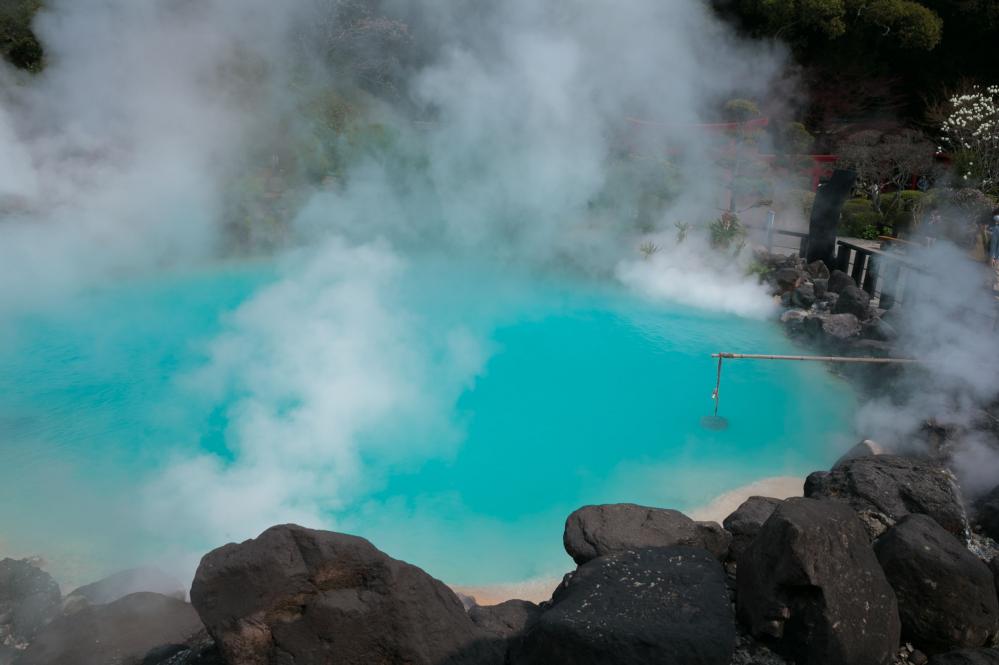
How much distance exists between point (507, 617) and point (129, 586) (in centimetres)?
211

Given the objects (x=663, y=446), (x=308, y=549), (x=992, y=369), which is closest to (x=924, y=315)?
(x=992, y=369)

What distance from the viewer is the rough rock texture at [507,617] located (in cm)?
314

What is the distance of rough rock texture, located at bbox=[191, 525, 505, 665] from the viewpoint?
2.32 m

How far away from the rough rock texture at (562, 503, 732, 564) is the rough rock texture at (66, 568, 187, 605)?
2.15 m

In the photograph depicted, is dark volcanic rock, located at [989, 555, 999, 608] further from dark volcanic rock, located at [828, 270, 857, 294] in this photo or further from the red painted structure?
the red painted structure

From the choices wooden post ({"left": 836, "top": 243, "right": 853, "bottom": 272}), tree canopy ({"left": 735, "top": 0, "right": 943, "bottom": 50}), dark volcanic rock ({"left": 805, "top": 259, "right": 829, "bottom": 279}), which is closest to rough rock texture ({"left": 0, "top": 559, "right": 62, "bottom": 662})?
dark volcanic rock ({"left": 805, "top": 259, "right": 829, "bottom": 279})

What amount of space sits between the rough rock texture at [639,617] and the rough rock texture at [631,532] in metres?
0.62

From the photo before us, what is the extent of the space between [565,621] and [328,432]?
11.8 feet

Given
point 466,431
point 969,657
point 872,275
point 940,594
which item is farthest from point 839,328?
point 969,657

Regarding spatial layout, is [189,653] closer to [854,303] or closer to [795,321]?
[795,321]

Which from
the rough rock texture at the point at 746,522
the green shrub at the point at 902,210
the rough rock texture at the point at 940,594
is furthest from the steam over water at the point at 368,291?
the green shrub at the point at 902,210

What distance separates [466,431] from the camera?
5883 mm

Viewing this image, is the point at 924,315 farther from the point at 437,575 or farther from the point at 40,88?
the point at 40,88

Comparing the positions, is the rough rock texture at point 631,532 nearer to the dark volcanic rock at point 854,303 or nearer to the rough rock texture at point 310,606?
the rough rock texture at point 310,606
